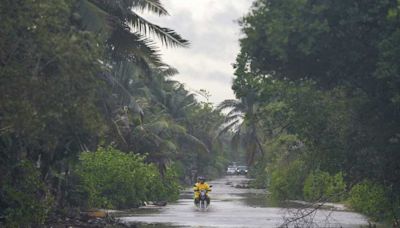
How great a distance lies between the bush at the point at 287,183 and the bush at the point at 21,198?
1091 inches

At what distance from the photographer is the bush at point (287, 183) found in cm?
4671

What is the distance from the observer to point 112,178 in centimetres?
3534

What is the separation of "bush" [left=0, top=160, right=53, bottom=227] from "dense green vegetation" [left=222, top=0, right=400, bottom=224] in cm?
523

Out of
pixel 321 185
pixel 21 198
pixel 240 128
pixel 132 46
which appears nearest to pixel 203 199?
pixel 321 185

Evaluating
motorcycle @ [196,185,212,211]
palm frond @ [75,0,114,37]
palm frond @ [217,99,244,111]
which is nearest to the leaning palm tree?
palm frond @ [217,99,244,111]

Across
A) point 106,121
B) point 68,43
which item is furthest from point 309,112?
point 106,121

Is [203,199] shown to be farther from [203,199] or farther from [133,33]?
[133,33]

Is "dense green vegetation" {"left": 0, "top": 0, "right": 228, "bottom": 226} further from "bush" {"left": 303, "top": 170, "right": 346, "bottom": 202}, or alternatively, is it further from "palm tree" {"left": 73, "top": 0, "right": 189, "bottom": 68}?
"bush" {"left": 303, "top": 170, "right": 346, "bottom": 202}

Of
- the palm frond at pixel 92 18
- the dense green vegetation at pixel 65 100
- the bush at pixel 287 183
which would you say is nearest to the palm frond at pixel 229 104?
the bush at pixel 287 183

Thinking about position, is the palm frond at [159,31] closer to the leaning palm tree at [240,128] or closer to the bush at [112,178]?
the bush at [112,178]

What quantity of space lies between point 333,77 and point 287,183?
1198 inches

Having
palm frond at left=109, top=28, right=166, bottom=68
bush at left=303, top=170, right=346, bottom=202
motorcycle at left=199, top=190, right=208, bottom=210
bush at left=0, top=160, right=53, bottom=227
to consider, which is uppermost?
palm frond at left=109, top=28, right=166, bottom=68

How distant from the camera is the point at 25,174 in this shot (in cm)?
1895

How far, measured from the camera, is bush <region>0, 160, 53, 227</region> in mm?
18250
